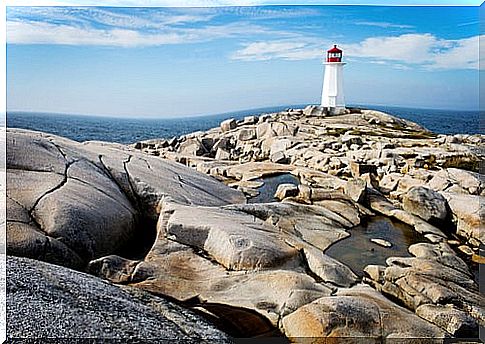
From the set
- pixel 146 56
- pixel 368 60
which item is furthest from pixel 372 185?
pixel 146 56

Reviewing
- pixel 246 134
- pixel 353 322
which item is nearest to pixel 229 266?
pixel 353 322

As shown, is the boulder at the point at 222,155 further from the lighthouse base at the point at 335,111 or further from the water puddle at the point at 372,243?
the water puddle at the point at 372,243

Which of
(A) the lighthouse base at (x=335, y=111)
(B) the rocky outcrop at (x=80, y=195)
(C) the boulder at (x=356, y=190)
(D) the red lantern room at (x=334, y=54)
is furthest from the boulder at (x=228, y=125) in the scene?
(D) the red lantern room at (x=334, y=54)

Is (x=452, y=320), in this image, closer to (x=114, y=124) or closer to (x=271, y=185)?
(x=271, y=185)

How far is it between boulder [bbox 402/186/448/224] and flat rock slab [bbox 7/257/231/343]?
5061mm

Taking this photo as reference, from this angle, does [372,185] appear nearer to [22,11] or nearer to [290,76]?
[290,76]

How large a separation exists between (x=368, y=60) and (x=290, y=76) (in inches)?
47.4

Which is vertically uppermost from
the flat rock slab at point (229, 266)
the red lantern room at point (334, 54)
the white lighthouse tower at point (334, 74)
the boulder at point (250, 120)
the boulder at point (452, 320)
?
the red lantern room at point (334, 54)

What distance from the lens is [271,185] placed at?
32.3ft

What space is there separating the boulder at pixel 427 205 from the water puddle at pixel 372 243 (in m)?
0.39

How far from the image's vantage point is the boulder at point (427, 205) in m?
7.84

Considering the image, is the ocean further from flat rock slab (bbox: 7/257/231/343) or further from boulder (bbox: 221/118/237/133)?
boulder (bbox: 221/118/237/133)

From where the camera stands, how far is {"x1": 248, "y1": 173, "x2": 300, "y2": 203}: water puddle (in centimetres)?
857

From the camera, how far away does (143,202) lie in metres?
6.59
